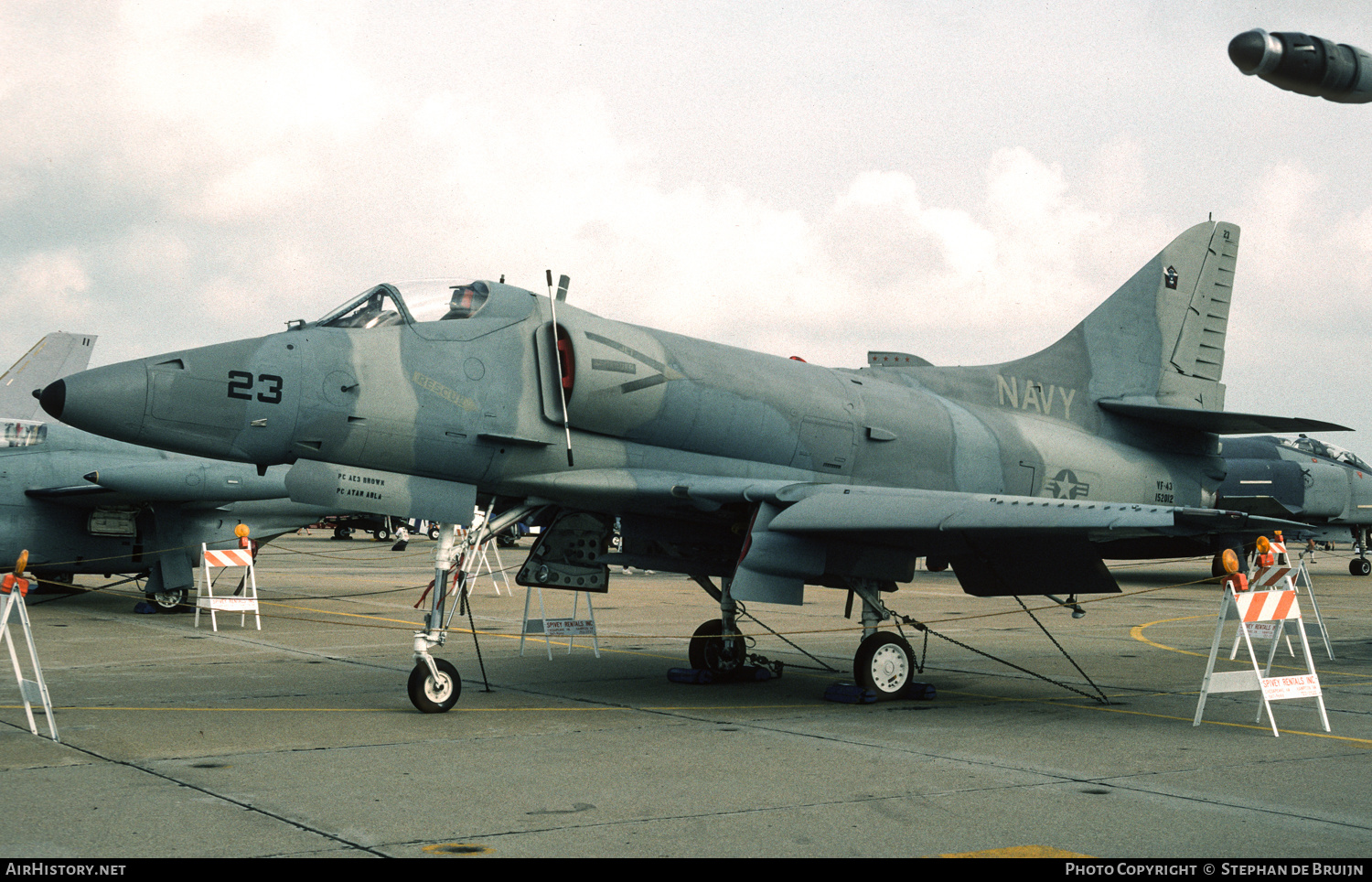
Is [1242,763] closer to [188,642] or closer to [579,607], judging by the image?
[188,642]

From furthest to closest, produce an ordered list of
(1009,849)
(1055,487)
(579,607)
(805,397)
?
(579,607)
(1055,487)
(805,397)
(1009,849)

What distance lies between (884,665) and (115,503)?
13.9m

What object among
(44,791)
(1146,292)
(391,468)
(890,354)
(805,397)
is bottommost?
(44,791)

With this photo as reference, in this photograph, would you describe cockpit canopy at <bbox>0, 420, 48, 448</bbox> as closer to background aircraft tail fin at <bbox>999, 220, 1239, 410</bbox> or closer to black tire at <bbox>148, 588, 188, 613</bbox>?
black tire at <bbox>148, 588, 188, 613</bbox>

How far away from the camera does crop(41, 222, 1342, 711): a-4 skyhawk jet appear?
8.80m

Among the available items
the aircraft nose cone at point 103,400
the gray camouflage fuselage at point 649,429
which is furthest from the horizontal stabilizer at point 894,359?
the aircraft nose cone at point 103,400

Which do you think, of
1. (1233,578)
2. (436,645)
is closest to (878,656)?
(1233,578)

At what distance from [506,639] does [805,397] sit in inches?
265

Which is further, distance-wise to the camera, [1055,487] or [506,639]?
[506,639]

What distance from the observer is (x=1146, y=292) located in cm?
1443

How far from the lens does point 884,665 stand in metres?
10.3

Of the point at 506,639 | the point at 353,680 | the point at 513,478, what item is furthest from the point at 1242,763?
the point at 506,639

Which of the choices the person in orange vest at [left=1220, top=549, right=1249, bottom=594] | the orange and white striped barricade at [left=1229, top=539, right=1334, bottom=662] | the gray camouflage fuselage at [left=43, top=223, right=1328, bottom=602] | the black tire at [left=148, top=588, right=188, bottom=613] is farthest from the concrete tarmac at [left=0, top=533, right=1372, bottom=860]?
the black tire at [left=148, top=588, right=188, bottom=613]

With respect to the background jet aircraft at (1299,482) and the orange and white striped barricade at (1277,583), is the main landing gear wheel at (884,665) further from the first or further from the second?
the background jet aircraft at (1299,482)
